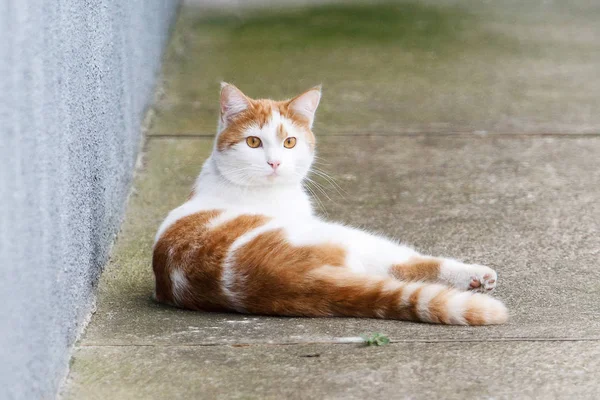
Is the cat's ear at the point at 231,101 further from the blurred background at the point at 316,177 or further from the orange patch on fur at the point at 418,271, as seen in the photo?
the orange patch on fur at the point at 418,271

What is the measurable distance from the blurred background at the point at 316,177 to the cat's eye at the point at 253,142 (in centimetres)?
70

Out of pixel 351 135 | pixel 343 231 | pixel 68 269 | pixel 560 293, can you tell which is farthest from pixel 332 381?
pixel 351 135

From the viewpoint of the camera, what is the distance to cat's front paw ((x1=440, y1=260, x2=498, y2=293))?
150 inches

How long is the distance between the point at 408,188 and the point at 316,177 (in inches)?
22.8

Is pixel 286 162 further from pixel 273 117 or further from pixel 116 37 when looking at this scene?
pixel 116 37

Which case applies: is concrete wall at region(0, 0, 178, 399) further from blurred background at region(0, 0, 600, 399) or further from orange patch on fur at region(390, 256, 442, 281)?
orange patch on fur at region(390, 256, 442, 281)

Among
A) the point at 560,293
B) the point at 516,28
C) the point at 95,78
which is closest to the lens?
the point at 560,293

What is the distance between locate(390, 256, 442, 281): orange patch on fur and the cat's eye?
84 cm

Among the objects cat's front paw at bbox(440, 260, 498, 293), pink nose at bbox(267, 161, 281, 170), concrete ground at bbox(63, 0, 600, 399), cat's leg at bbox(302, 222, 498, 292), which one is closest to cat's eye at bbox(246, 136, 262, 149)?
pink nose at bbox(267, 161, 281, 170)

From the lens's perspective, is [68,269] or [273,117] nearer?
[68,269]

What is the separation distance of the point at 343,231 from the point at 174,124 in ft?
9.44

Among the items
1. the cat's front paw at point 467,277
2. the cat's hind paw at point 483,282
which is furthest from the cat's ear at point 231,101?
the cat's hind paw at point 483,282

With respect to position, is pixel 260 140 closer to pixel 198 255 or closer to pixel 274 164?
pixel 274 164

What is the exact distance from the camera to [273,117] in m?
4.16
